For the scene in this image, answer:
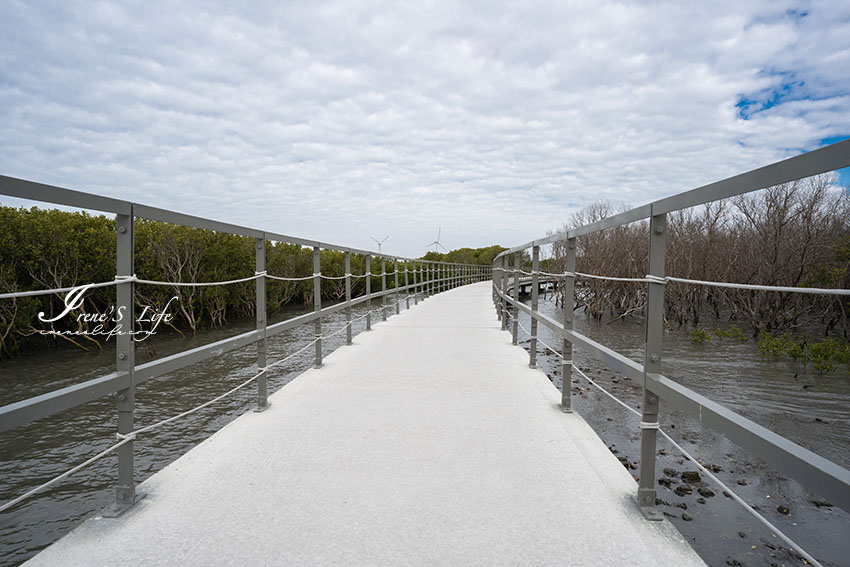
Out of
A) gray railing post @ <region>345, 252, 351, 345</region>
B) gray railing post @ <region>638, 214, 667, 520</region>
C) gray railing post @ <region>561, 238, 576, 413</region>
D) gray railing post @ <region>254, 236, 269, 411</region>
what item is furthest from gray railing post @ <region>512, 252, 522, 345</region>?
gray railing post @ <region>638, 214, 667, 520</region>

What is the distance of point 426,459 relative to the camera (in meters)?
2.39

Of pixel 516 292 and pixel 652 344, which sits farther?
pixel 516 292

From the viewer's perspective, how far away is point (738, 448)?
467 centimetres

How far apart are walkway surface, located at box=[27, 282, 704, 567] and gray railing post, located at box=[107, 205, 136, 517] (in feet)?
0.26

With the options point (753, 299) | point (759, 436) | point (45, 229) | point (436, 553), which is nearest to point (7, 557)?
point (436, 553)

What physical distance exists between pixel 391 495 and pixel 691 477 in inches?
107

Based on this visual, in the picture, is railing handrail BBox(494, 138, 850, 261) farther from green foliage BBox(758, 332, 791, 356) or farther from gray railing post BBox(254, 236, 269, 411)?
green foliage BBox(758, 332, 791, 356)

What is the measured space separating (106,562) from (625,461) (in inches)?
136

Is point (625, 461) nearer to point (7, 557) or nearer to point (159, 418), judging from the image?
point (7, 557)

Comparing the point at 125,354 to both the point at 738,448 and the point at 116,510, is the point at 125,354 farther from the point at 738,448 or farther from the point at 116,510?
the point at 738,448

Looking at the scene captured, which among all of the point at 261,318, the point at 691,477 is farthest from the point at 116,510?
the point at 691,477

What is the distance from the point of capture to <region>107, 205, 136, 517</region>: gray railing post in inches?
74.2

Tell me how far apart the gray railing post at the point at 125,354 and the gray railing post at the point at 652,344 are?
1.96 m

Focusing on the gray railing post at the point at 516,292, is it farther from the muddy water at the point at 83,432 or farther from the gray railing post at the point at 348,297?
the muddy water at the point at 83,432
